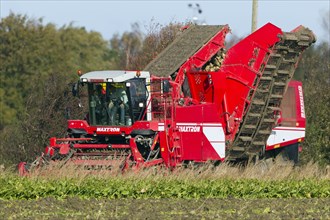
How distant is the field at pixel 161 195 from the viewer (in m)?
15.8

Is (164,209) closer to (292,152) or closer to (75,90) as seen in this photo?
(75,90)

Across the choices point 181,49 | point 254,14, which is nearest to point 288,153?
point 254,14

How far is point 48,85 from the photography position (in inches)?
1225

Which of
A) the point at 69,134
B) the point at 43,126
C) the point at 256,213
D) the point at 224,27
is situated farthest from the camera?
the point at 43,126

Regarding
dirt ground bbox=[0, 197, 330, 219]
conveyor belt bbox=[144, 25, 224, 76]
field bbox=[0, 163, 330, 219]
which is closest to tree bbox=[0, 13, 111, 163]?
conveyor belt bbox=[144, 25, 224, 76]

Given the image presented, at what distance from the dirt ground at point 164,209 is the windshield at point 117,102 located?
20.9ft

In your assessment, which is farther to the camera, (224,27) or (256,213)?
(224,27)

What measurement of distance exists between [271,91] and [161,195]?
727 centimetres

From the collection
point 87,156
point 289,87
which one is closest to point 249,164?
point 289,87

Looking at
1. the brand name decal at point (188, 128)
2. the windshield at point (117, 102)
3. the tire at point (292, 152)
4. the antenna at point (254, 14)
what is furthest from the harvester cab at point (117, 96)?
the antenna at point (254, 14)

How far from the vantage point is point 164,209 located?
16.4 metres

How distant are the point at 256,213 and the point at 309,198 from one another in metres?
3.66

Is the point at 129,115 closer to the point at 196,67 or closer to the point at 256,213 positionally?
the point at 196,67

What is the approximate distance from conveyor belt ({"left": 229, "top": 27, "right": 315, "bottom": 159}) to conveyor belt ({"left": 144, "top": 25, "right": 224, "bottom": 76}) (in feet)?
7.09
